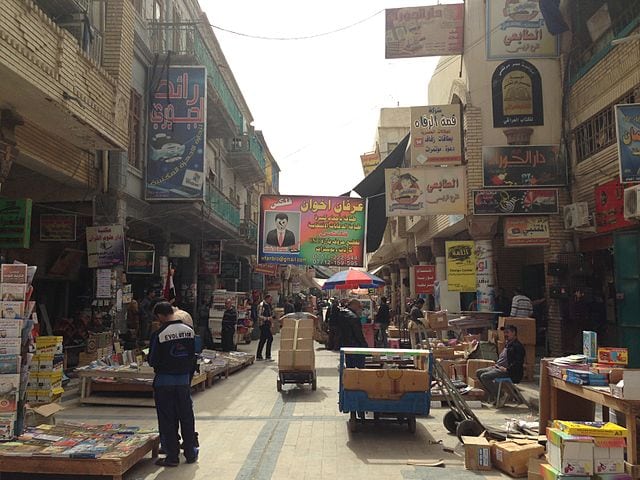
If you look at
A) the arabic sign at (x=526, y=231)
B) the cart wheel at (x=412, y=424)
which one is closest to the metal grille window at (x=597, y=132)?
the arabic sign at (x=526, y=231)

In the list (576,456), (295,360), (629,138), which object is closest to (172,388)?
(576,456)

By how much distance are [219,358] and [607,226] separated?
881cm

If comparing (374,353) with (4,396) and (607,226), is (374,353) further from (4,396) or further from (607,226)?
(607,226)

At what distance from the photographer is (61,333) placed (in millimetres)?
13609

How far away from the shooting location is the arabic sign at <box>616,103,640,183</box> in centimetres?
909

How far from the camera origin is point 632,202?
953 centimetres

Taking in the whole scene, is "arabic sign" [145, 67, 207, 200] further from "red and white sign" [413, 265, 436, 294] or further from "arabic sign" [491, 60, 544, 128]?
"red and white sign" [413, 265, 436, 294]

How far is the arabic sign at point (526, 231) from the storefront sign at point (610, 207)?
151cm

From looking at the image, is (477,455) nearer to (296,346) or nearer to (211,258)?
A: (296,346)

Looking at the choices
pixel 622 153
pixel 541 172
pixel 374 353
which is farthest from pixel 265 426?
pixel 541 172

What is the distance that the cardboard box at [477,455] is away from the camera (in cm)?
559

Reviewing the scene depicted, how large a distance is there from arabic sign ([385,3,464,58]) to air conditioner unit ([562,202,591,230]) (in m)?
5.12

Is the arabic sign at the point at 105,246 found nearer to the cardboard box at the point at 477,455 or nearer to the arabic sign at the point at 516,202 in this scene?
the arabic sign at the point at 516,202

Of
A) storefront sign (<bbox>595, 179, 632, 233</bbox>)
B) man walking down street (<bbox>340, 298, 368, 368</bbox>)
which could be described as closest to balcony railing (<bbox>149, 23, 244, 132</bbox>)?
man walking down street (<bbox>340, 298, 368, 368</bbox>)
